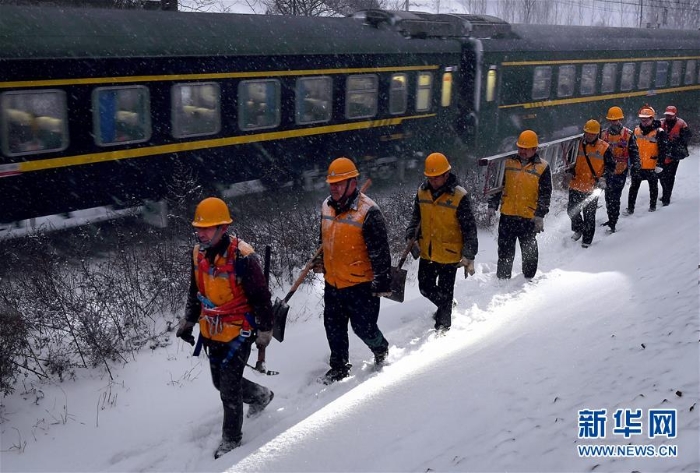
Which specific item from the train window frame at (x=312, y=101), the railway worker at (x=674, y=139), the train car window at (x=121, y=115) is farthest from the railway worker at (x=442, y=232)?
the railway worker at (x=674, y=139)

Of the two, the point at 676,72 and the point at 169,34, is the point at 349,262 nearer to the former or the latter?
the point at 169,34

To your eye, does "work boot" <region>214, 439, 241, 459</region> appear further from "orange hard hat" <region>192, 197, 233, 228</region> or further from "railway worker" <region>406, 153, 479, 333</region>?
"railway worker" <region>406, 153, 479, 333</region>

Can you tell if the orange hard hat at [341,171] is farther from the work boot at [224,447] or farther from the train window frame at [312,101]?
the train window frame at [312,101]

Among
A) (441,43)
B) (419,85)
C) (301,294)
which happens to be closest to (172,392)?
(301,294)

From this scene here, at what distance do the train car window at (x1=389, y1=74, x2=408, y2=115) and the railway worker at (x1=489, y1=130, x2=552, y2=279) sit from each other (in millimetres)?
5216

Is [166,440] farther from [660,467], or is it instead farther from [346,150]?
[346,150]

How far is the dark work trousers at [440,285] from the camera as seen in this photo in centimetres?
606

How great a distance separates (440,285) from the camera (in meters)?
6.12

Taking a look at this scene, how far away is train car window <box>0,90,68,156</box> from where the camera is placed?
24.1 feet

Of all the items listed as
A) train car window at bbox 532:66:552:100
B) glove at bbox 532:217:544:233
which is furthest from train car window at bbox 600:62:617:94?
glove at bbox 532:217:544:233

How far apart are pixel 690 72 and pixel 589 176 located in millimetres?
16901

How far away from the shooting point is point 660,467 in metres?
3.10

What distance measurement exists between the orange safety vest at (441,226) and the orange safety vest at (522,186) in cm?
156

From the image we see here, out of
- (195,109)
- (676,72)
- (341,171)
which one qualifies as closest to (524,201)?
(341,171)
